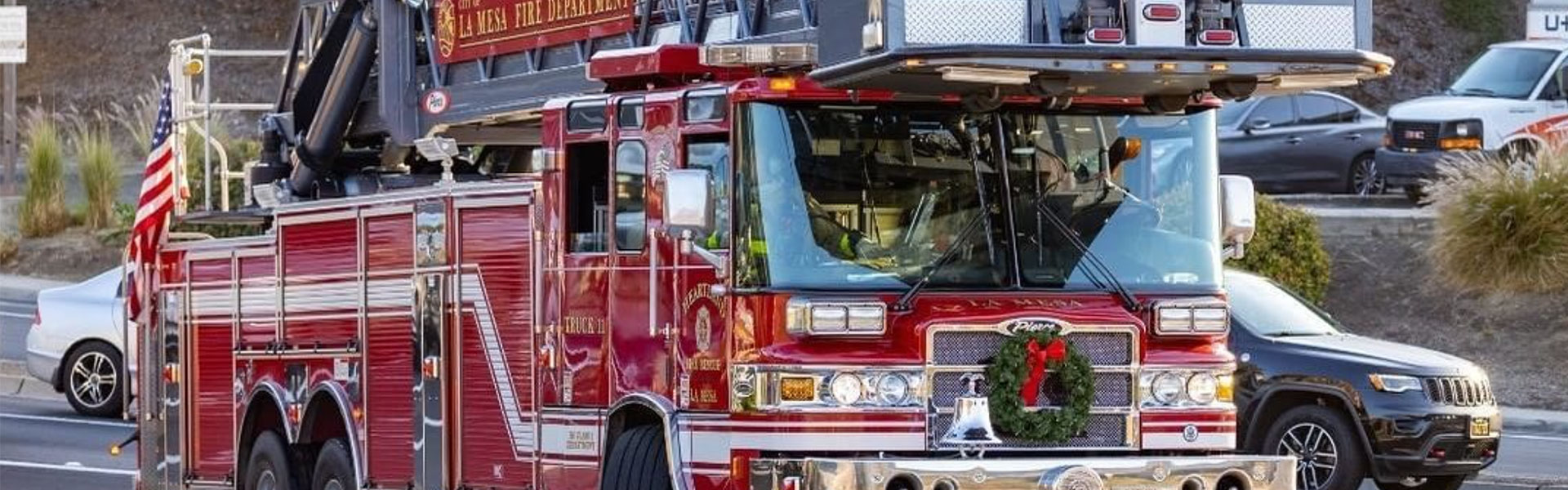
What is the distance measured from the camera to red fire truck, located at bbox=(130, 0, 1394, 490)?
10227 millimetres

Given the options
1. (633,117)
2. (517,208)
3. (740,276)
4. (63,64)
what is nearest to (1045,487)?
(740,276)

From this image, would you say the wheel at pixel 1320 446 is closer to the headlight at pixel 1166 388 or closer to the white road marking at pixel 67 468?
the headlight at pixel 1166 388

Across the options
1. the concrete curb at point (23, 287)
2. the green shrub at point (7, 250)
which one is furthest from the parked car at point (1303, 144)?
the green shrub at point (7, 250)

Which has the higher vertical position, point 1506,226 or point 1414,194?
point 1414,194

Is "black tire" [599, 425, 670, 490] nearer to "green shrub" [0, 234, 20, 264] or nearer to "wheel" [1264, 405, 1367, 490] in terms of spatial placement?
"wheel" [1264, 405, 1367, 490]

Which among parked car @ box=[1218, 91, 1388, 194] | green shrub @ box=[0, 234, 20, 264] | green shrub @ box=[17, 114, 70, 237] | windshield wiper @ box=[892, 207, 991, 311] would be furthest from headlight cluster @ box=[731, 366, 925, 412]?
green shrub @ box=[0, 234, 20, 264]

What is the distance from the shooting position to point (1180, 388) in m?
10.9

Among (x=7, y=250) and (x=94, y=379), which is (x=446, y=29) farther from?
(x=7, y=250)

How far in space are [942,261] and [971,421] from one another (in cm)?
60

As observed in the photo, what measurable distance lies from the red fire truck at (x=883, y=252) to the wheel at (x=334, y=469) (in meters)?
1.41

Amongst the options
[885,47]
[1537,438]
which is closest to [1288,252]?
[1537,438]

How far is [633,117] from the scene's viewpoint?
1120 cm

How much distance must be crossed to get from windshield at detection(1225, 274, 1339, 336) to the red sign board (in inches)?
198

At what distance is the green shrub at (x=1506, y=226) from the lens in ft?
81.4
